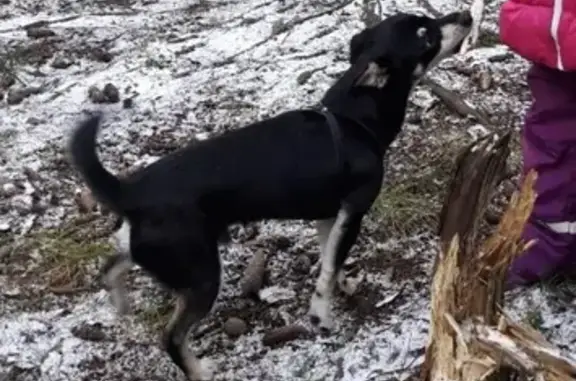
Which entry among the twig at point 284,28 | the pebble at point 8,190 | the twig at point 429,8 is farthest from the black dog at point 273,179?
the twig at point 284,28

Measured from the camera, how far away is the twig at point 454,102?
5.07 meters

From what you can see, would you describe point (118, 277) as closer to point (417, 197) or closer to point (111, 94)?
point (417, 197)

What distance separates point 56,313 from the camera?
13.6 feet

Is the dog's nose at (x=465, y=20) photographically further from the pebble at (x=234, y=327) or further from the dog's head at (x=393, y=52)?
the pebble at (x=234, y=327)

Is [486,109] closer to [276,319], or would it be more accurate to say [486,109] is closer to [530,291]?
[530,291]

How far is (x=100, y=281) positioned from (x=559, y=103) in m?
1.86

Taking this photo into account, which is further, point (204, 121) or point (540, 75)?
point (204, 121)

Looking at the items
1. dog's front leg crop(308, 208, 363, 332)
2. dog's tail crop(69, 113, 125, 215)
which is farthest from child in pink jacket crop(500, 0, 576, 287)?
dog's tail crop(69, 113, 125, 215)

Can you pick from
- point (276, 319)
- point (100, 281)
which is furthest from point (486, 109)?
point (100, 281)

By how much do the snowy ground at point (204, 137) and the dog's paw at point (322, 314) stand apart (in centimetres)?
5

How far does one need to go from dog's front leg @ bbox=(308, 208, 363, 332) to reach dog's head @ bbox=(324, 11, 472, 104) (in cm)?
45

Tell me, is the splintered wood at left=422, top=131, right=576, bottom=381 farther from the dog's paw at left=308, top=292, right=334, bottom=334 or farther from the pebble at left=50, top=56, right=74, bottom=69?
the pebble at left=50, top=56, right=74, bottom=69

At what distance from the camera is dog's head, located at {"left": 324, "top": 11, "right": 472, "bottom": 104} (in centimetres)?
394

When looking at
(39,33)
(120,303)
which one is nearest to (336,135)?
(120,303)
